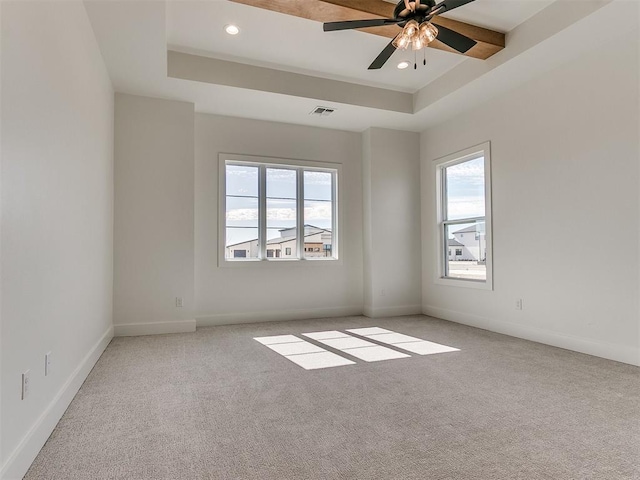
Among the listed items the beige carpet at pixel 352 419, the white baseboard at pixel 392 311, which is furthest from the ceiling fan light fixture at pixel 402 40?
the white baseboard at pixel 392 311

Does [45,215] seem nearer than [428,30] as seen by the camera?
Yes

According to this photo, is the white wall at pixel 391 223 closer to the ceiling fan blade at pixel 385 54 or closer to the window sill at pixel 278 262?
the window sill at pixel 278 262

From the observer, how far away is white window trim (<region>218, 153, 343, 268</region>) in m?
5.15

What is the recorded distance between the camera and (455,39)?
122 inches

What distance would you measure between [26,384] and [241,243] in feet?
12.0

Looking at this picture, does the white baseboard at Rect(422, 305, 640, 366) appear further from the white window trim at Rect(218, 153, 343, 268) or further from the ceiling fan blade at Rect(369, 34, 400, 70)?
the ceiling fan blade at Rect(369, 34, 400, 70)

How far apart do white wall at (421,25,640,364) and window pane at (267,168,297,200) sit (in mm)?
2522

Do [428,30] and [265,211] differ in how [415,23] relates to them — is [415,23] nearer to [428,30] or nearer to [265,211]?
[428,30]

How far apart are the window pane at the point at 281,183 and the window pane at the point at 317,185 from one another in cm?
19

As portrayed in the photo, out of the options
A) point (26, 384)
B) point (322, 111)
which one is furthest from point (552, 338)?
point (26, 384)

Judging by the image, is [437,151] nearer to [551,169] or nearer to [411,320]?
[551,169]

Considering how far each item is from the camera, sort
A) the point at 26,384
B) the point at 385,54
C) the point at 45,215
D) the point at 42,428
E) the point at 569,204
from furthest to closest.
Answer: the point at 569,204, the point at 385,54, the point at 45,215, the point at 42,428, the point at 26,384

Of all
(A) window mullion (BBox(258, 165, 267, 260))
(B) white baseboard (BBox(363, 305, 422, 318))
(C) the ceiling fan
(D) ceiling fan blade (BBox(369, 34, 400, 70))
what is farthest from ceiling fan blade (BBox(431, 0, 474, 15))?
(B) white baseboard (BBox(363, 305, 422, 318))

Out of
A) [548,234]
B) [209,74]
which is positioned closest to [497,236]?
[548,234]
